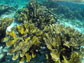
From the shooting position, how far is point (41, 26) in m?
4.24

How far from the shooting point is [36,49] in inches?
106

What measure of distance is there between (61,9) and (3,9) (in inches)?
225

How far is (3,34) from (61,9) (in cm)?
746

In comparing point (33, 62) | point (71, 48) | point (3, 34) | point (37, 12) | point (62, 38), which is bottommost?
point (33, 62)

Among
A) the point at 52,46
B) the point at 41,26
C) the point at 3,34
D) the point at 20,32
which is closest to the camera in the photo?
the point at 52,46

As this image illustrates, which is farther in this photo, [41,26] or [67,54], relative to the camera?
[41,26]

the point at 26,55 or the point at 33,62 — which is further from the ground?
the point at 26,55

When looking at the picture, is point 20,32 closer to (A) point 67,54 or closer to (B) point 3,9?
(A) point 67,54

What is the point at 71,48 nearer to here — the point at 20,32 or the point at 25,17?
the point at 20,32

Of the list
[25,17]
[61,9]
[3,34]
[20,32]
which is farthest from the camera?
[61,9]

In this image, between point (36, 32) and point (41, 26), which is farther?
point (41, 26)

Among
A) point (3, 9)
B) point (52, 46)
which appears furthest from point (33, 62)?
point (3, 9)

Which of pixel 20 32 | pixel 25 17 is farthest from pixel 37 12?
pixel 20 32

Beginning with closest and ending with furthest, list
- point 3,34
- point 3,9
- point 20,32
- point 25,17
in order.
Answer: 1. point 20,32
2. point 3,34
3. point 25,17
4. point 3,9
